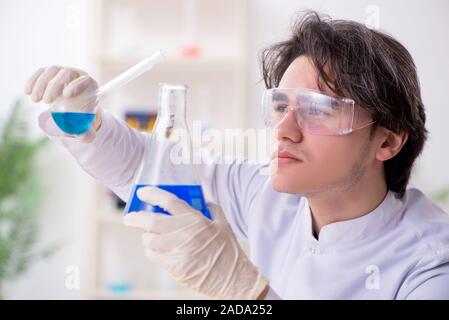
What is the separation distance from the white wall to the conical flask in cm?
134

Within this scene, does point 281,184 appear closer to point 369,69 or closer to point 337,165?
point 337,165

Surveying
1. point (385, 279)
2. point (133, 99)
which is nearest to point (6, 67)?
point (133, 99)

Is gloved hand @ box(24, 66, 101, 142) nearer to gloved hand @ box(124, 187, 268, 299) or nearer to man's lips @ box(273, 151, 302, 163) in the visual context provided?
gloved hand @ box(124, 187, 268, 299)

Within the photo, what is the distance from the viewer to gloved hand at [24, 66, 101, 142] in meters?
0.99

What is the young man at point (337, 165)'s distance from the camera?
1.15 m

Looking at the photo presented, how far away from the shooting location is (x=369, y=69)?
4.04ft

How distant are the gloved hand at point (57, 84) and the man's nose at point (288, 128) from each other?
0.38m

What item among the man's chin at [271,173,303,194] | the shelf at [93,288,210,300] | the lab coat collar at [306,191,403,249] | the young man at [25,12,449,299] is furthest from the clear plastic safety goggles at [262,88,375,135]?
→ the shelf at [93,288,210,300]

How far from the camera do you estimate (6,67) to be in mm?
3238

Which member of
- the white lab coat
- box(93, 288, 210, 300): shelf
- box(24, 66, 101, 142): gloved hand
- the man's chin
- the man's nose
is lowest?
box(93, 288, 210, 300): shelf

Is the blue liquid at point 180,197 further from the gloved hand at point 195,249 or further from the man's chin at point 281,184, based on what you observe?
the man's chin at point 281,184

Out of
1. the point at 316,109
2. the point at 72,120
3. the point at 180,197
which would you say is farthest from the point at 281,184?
the point at 72,120

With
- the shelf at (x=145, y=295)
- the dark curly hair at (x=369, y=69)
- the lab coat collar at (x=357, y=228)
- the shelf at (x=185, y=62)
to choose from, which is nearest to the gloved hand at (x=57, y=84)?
the dark curly hair at (x=369, y=69)

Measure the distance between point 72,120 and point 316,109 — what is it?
0.48m
